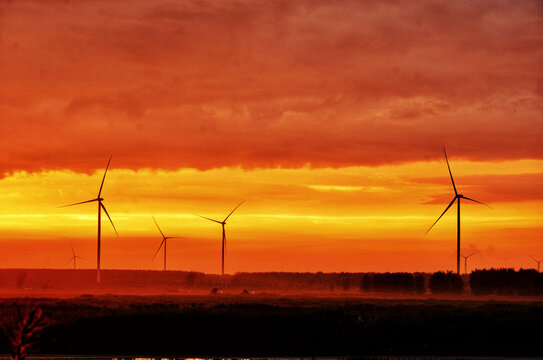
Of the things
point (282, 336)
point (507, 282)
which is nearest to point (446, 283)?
point (507, 282)

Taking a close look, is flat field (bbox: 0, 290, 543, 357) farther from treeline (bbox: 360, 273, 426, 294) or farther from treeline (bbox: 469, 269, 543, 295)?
treeline (bbox: 360, 273, 426, 294)

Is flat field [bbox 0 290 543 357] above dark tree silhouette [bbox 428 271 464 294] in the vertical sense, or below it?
below

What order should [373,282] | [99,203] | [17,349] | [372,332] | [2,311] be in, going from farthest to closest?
[373,282], [99,203], [2,311], [372,332], [17,349]

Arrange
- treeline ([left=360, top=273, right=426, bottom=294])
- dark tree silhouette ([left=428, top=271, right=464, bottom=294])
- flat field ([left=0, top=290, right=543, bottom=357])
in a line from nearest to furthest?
flat field ([left=0, top=290, right=543, bottom=357]) < dark tree silhouette ([left=428, top=271, right=464, bottom=294]) < treeline ([left=360, top=273, right=426, bottom=294])

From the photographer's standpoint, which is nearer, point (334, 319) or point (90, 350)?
point (90, 350)

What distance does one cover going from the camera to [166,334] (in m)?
61.9

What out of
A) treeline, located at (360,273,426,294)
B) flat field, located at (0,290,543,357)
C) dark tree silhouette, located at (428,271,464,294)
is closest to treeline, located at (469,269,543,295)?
dark tree silhouette, located at (428,271,464,294)

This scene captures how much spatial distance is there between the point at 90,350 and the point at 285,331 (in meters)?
13.9

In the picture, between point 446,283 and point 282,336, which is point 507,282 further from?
point 282,336

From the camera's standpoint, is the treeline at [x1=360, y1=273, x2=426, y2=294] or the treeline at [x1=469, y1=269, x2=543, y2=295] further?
the treeline at [x1=360, y1=273, x2=426, y2=294]

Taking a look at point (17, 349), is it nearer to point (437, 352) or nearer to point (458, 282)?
point (437, 352)

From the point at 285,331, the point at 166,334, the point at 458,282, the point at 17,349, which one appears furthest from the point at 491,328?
the point at 458,282

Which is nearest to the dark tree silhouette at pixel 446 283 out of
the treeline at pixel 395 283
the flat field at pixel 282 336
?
the treeline at pixel 395 283

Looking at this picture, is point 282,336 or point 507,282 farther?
point 507,282
